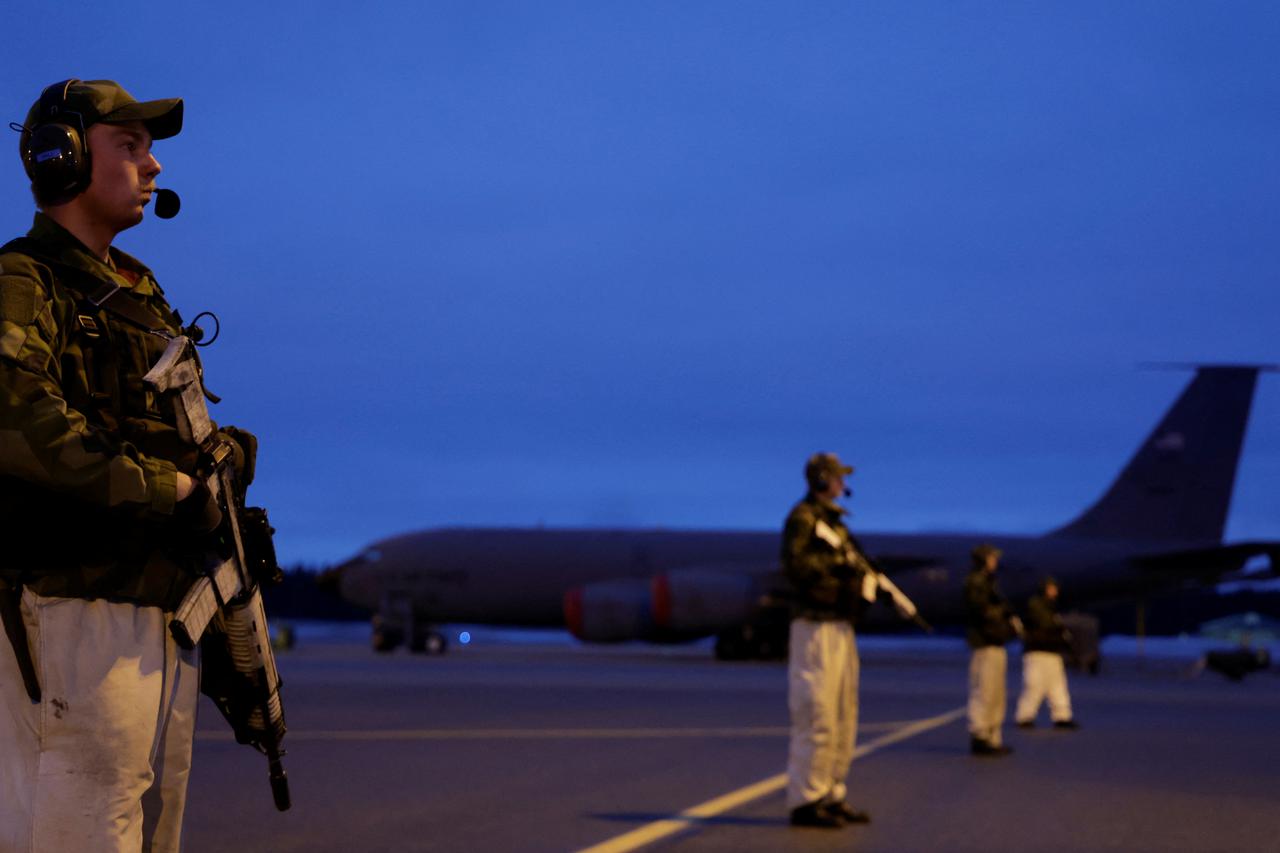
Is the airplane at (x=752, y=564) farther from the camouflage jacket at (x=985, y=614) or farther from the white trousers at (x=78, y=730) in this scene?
the white trousers at (x=78, y=730)

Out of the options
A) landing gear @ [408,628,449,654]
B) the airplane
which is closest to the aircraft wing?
the airplane

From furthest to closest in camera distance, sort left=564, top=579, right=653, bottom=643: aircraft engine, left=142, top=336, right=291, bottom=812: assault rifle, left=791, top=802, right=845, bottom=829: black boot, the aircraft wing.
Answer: the aircraft wing
left=564, top=579, right=653, bottom=643: aircraft engine
left=791, top=802, right=845, bottom=829: black boot
left=142, top=336, right=291, bottom=812: assault rifle

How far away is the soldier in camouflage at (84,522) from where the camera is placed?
3.57m

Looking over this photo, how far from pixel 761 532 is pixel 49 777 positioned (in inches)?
1673

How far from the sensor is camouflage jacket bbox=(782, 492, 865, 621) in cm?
945

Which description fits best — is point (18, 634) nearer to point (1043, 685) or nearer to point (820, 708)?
point (820, 708)

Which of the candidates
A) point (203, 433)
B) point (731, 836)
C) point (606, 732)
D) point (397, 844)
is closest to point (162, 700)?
point (203, 433)

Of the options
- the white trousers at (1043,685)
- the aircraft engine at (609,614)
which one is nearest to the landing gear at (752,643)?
the aircraft engine at (609,614)

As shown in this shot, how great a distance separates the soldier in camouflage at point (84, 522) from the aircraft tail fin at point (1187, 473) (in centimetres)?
4395

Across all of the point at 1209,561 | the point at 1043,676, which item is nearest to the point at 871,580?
the point at 1043,676

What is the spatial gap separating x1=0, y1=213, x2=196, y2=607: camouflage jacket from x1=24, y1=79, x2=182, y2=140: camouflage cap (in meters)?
0.27

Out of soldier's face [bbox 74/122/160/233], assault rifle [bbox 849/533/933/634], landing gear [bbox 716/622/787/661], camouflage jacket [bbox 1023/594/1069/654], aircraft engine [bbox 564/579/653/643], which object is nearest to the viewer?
soldier's face [bbox 74/122/160/233]

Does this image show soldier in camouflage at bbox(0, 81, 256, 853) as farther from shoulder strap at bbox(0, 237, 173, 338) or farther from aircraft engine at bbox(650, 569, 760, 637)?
aircraft engine at bbox(650, 569, 760, 637)

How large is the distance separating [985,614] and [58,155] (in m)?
13.2
